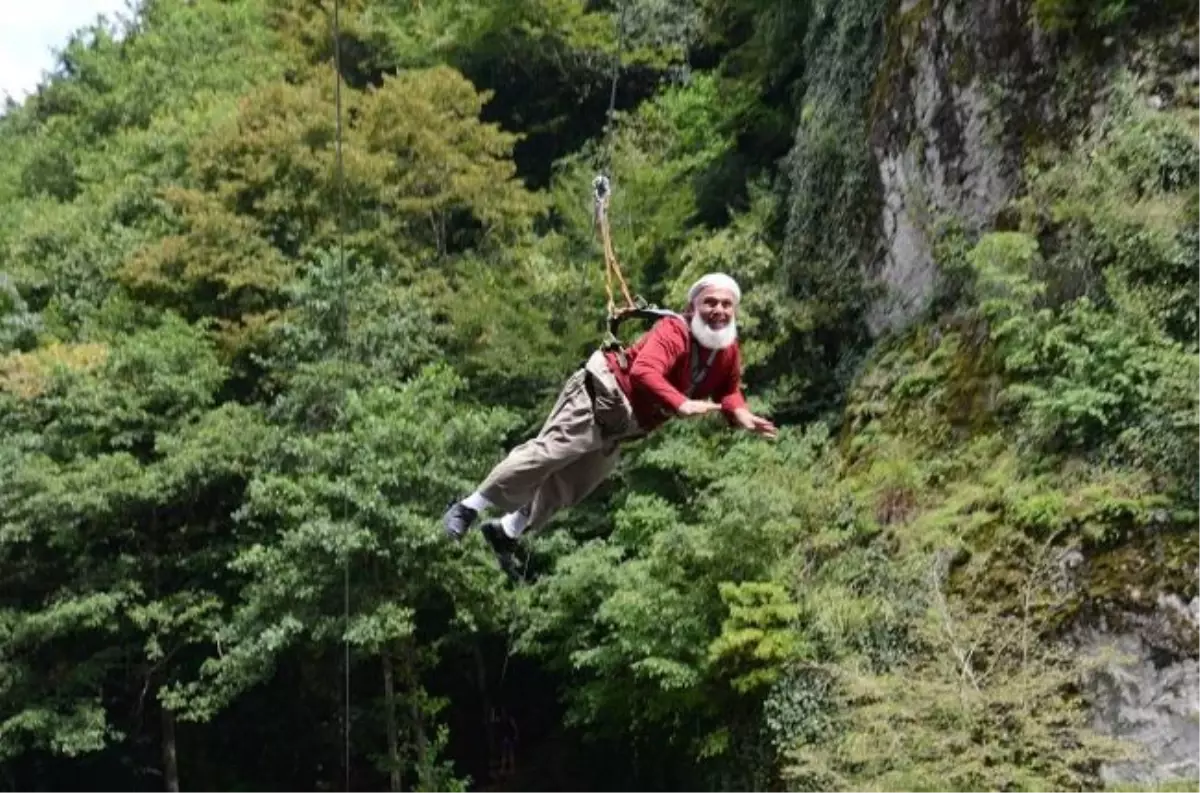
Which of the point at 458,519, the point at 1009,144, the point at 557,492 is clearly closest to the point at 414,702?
the point at 1009,144

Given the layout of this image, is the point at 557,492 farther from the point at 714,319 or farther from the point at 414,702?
the point at 414,702

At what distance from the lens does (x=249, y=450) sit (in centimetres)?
1336

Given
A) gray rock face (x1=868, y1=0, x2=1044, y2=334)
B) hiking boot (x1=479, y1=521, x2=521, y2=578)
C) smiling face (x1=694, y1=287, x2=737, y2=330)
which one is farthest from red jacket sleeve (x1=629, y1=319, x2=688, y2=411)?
gray rock face (x1=868, y1=0, x2=1044, y2=334)

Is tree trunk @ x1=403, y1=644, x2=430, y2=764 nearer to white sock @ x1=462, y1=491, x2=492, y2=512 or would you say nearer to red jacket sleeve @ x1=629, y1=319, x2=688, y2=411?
white sock @ x1=462, y1=491, x2=492, y2=512

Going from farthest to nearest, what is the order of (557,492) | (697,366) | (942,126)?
(942,126) < (557,492) < (697,366)

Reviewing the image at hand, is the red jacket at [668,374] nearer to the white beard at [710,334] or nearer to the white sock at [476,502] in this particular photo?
the white beard at [710,334]

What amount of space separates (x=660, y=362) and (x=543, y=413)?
9.38m

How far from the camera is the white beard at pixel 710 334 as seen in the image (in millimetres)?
4461

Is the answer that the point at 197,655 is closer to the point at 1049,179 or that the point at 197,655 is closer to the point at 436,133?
the point at 436,133

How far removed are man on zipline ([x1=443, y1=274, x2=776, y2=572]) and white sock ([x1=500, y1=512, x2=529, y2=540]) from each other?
0.19 m

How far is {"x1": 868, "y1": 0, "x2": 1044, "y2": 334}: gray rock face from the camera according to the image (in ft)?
36.9

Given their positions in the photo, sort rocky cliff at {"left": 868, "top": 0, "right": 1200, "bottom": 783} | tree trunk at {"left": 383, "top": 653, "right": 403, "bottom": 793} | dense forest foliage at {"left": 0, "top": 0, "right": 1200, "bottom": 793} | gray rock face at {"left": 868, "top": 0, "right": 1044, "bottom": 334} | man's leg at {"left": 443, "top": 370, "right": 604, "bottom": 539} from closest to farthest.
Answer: man's leg at {"left": 443, "top": 370, "right": 604, "bottom": 539} < rocky cliff at {"left": 868, "top": 0, "right": 1200, "bottom": 783} < dense forest foliage at {"left": 0, "top": 0, "right": 1200, "bottom": 793} < gray rock face at {"left": 868, "top": 0, "right": 1044, "bottom": 334} < tree trunk at {"left": 383, "top": 653, "right": 403, "bottom": 793}

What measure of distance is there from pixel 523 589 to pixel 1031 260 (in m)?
5.73

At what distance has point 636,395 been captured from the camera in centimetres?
451
